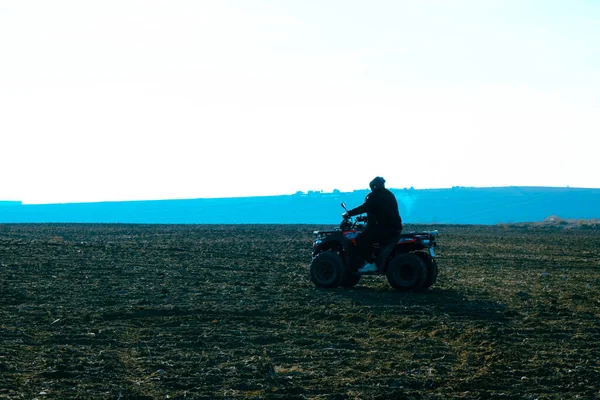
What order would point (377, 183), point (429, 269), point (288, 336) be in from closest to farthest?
point (288, 336) → point (429, 269) → point (377, 183)

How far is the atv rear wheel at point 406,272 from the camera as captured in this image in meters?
16.0

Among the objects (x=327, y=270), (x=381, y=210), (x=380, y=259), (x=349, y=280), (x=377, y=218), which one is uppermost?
(x=381, y=210)

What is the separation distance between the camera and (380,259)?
1645cm

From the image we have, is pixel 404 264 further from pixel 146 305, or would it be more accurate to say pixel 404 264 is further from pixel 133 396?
pixel 133 396

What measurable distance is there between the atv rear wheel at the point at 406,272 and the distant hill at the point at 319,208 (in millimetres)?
104934

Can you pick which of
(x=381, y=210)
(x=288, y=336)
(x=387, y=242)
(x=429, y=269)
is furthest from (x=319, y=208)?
(x=288, y=336)

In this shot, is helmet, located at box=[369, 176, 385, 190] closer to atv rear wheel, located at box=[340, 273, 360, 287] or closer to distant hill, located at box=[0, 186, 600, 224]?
atv rear wheel, located at box=[340, 273, 360, 287]

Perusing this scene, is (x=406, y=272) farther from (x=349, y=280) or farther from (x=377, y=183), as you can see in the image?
(x=377, y=183)

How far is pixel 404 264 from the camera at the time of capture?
53.1 ft

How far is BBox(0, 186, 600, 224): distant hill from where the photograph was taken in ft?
414

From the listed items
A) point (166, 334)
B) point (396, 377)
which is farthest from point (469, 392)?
point (166, 334)

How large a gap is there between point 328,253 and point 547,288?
14.6ft

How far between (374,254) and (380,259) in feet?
1.28

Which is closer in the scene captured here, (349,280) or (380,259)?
(380,259)
